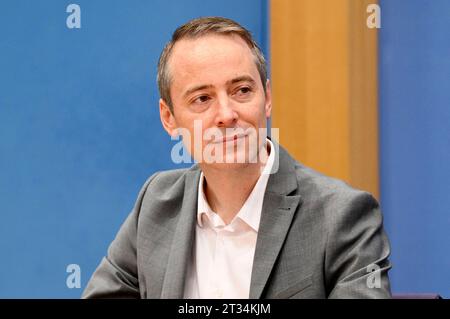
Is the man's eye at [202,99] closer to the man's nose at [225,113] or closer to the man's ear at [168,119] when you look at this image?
the man's nose at [225,113]

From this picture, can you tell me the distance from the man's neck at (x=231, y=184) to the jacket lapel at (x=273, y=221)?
0.16 ft

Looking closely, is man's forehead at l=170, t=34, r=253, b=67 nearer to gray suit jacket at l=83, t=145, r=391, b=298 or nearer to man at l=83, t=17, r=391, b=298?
man at l=83, t=17, r=391, b=298

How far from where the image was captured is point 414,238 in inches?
106

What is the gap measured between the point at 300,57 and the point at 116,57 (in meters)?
0.68

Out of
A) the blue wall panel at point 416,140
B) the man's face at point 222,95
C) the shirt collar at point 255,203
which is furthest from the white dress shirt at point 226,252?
the blue wall panel at point 416,140

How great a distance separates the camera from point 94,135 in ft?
9.23

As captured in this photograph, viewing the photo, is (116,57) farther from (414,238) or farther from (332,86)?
(414,238)

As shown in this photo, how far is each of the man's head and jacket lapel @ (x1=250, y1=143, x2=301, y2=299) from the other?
0.09 m

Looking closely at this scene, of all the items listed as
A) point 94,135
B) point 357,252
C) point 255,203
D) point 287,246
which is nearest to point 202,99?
point 255,203

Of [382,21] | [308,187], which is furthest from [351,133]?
[308,187]

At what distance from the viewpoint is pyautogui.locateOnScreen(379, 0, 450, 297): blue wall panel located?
8.55 ft

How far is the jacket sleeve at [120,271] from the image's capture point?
5.93ft

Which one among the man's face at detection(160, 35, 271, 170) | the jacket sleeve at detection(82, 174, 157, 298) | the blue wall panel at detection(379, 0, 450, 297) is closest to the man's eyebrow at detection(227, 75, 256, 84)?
the man's face at detection(160, 35, 271, 170)
